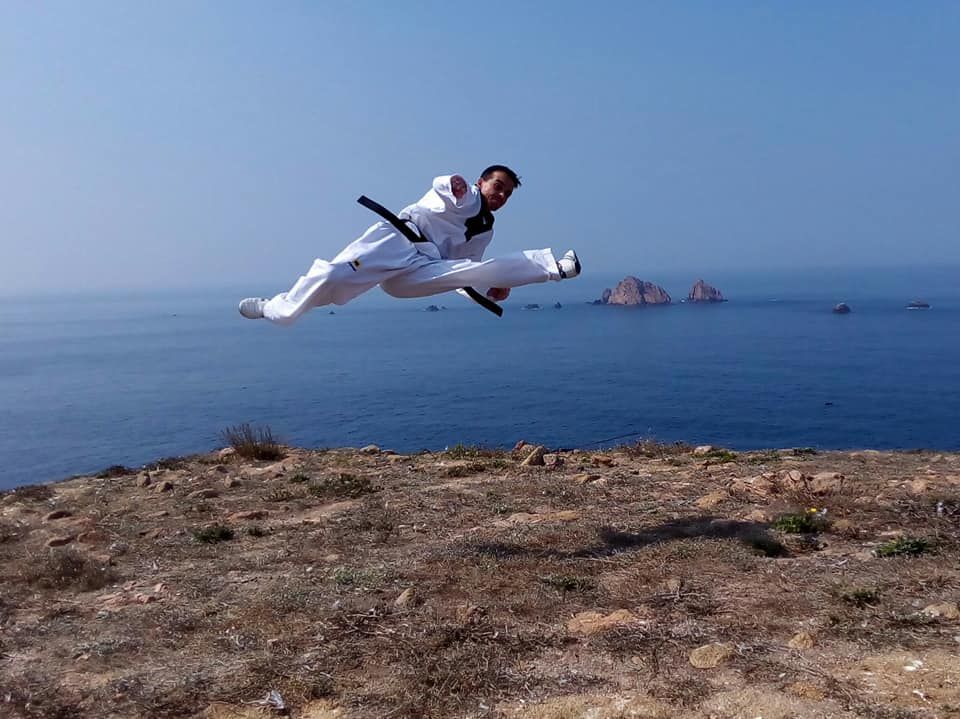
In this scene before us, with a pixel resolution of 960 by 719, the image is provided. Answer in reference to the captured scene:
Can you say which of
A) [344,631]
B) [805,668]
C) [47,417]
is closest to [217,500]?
[344,631]

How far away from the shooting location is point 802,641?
17.5ft

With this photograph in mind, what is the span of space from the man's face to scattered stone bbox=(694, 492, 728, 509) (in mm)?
4455

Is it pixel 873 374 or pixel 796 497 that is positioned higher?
pixel 796 497

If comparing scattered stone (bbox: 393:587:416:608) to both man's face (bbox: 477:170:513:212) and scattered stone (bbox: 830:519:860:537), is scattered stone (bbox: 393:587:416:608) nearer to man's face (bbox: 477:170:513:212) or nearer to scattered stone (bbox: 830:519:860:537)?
man's face (bbox: 477:170:513:212)

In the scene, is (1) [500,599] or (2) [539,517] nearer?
(1) [500,599]

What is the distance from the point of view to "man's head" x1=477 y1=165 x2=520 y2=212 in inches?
299

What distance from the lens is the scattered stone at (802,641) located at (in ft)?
17.3

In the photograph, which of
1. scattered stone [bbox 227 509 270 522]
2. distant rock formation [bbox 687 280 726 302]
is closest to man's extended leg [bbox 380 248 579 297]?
scattered stone [bbox 227 509 270 522]

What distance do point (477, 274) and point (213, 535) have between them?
455 centimetres

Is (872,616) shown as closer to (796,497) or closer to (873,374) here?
(796,497)

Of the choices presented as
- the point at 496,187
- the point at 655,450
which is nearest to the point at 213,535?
the point at 496,187

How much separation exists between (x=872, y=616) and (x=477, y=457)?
26.8 feet

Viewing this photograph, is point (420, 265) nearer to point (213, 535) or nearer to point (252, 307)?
point (252, 307)

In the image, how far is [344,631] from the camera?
601 cm
